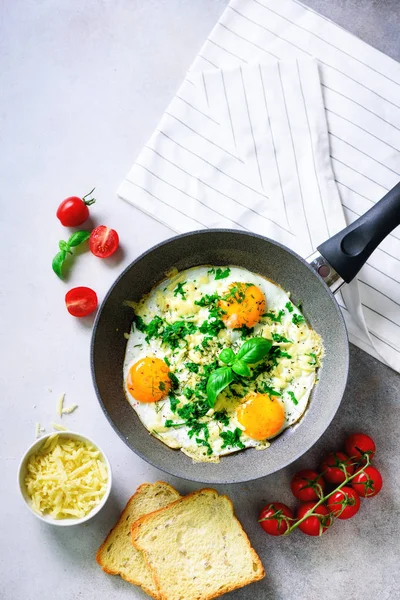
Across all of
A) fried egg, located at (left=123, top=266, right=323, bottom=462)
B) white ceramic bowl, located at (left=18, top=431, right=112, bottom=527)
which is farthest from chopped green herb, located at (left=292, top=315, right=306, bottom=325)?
white ceramic bowl, located at (left=18, top=431, right=112, bottom=527)

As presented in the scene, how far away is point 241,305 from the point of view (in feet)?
10.4

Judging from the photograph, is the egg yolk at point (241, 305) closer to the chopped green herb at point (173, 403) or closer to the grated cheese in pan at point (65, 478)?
the chopped green herb at point (173, 403)

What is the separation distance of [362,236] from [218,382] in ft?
3.18

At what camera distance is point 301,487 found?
325 centimetres

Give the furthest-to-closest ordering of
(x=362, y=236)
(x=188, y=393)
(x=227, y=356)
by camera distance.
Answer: (x=188, y=393) → (x=227, y=356) → (x=362, y=236)

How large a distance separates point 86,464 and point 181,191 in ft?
5.00

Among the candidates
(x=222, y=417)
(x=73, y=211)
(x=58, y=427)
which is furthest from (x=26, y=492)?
(x=73, y=211)

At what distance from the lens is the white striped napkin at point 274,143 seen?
11.2 feet

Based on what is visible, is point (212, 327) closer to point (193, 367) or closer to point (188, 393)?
point (193, 367)

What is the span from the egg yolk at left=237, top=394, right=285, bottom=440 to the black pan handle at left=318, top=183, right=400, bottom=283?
0.75 meters

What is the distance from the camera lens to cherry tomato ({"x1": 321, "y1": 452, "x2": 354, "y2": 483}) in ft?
10.7

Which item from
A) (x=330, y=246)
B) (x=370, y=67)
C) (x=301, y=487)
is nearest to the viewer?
(x=330, y=246)

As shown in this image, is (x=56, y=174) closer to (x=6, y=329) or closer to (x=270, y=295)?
(x=6, y=329)

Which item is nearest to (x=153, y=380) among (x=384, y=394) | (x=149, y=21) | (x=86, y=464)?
(x=86, y=464)
